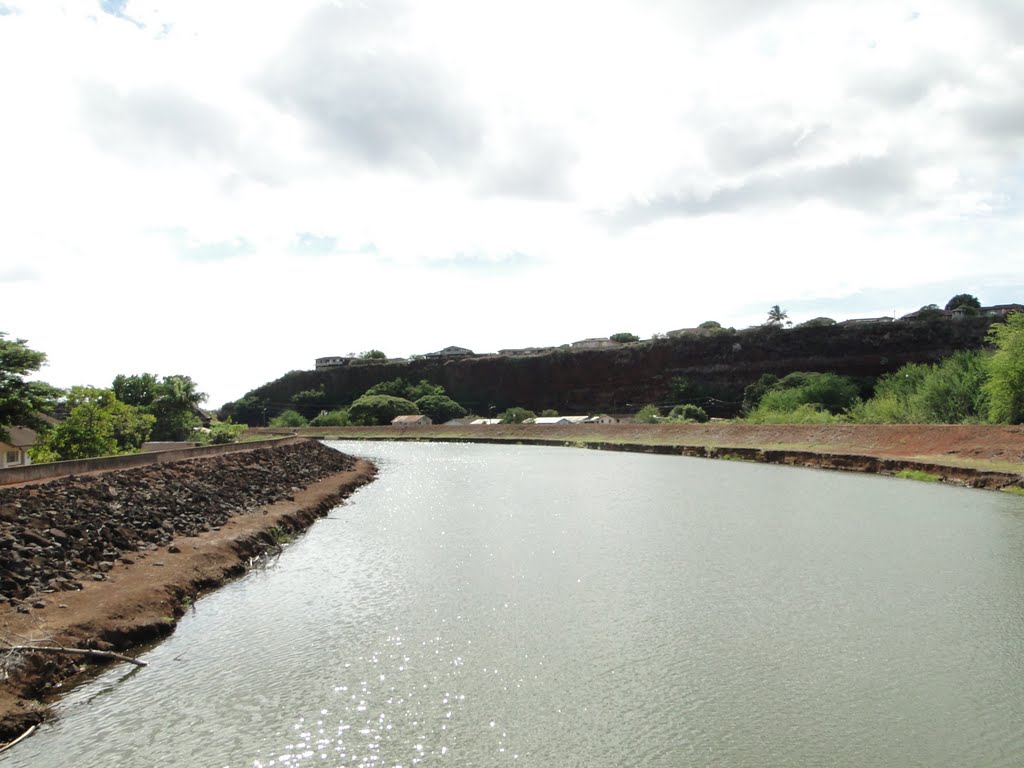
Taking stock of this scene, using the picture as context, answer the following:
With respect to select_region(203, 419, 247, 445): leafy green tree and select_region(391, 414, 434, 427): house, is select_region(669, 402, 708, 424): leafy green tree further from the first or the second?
select_region(203, 419, 247, 445): leafy green tree

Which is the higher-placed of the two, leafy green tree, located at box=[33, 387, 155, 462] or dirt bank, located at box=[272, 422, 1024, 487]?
leafy green tree, located at box=[33, 387, 155, 462]

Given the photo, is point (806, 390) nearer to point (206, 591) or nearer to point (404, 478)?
point (404, 478)

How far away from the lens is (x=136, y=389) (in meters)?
44.9

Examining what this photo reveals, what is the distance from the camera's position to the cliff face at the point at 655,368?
8250 centimetres

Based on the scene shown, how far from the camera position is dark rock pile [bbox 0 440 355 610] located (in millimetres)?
11828

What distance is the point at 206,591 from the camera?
45.8 feet

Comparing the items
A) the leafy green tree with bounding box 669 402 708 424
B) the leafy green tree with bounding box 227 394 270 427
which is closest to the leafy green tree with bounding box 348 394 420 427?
the leafy green tree with bounding box 227 394 270 427

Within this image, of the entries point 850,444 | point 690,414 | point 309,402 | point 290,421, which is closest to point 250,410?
point 309,402

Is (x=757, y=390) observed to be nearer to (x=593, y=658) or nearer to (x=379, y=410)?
(x=379, y=410)

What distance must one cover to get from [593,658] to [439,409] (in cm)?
9933

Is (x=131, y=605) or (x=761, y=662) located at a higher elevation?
(x=131, y=605)

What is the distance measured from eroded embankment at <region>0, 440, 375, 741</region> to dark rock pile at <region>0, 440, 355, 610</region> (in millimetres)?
29

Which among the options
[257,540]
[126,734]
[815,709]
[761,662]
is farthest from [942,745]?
[257,540]

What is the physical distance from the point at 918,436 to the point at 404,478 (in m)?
26.4
